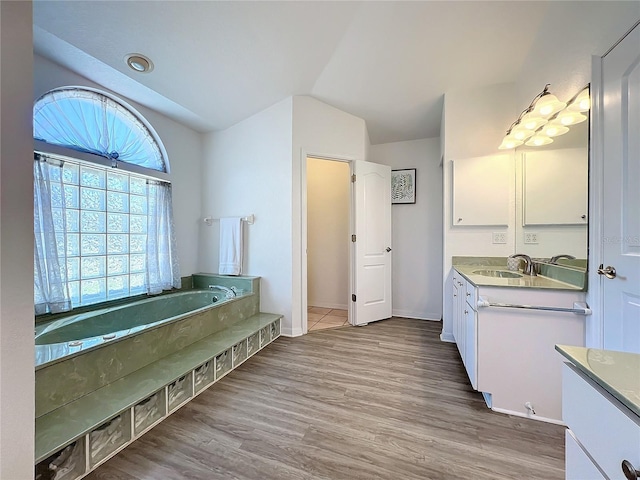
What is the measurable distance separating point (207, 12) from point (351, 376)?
2.94 metres

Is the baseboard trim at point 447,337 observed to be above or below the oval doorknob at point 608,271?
below

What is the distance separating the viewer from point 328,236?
4.16 metres

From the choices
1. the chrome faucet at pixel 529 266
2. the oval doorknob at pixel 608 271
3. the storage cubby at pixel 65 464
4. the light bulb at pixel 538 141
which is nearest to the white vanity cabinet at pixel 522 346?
the oval doorknob at pixel 608 271

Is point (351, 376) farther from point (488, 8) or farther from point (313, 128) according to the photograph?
point (488, 8)

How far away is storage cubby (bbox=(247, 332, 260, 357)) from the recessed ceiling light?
8.31 ft

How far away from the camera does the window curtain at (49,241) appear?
184 centimetres

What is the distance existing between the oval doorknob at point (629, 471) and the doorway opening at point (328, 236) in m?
3.54

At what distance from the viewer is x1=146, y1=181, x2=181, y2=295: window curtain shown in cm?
277

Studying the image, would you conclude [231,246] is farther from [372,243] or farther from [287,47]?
[287,47]

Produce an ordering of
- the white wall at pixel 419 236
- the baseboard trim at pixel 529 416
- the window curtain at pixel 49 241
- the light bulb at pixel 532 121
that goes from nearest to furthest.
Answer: the baseboard trim at pixel 529 416
the window curtain at pixel 49 241
the light bulb at pixel 532 121
the white wall at pixel 419 236

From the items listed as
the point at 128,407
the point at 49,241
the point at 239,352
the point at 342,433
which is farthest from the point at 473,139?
the point at 49,241

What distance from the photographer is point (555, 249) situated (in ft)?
6.34

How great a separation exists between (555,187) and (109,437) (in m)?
3.30

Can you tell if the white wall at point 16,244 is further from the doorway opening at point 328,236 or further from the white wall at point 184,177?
the doorway opening at point 328,236
